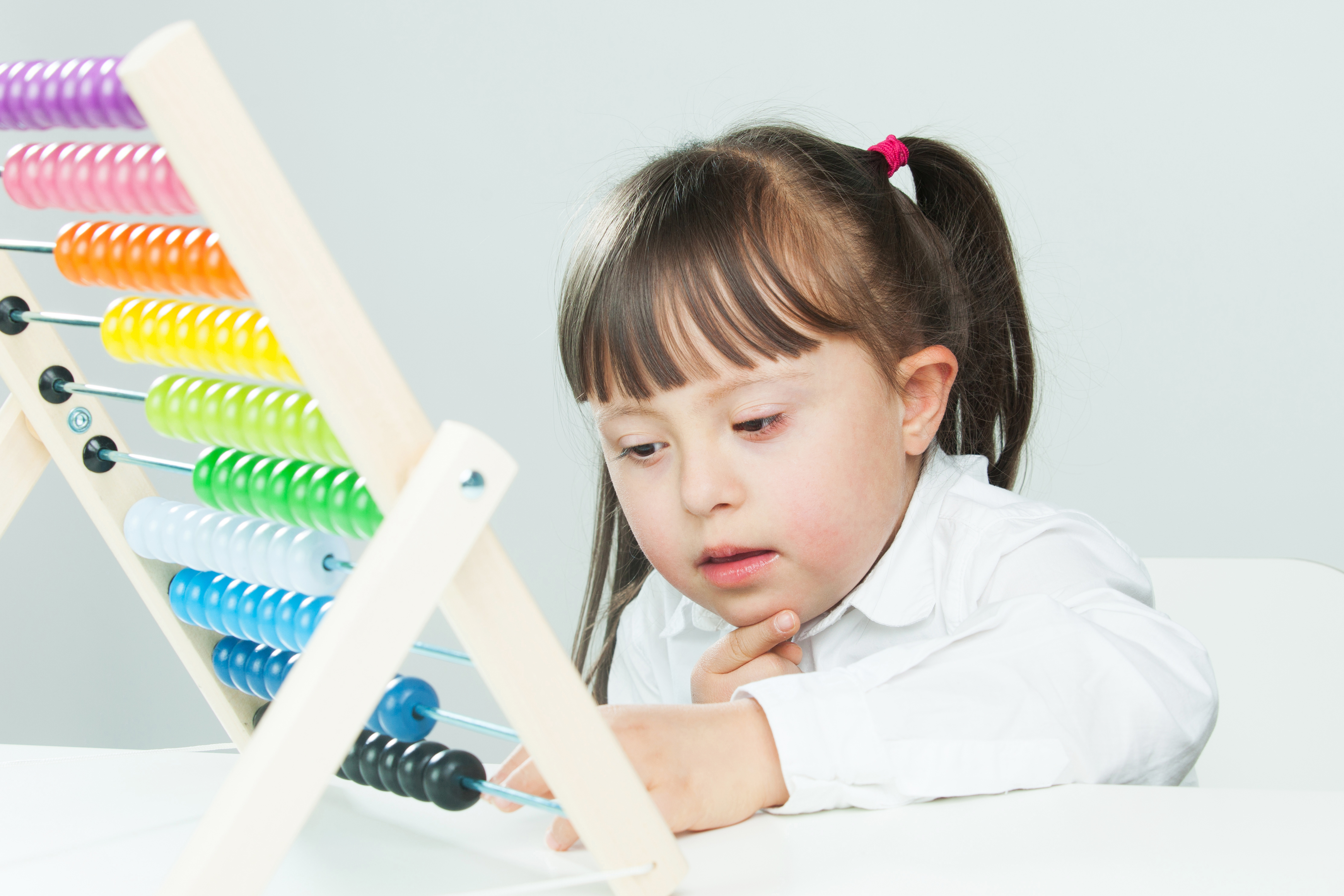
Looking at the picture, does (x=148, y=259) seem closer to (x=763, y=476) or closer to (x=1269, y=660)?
(x=763, y=476)

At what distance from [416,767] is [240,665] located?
219 mm

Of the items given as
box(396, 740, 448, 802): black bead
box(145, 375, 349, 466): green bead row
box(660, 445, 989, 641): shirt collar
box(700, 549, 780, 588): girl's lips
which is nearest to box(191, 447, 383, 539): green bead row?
box(145, 375, 349, 466): green bead row

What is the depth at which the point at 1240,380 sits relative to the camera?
7.16ft

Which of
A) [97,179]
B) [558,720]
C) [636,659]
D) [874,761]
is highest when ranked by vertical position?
[97,179]

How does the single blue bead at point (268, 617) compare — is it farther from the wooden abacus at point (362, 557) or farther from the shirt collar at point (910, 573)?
the shirt collar at point (910, 573)

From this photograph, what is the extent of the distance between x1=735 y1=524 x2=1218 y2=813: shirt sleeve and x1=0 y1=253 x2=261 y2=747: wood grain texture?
34 cm

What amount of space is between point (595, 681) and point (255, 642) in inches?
24.0

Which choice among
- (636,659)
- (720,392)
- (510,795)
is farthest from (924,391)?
(510,795)

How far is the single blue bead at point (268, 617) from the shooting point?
0.73 m

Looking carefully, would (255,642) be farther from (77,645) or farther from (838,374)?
(77,645)

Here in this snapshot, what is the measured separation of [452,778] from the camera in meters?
0.62

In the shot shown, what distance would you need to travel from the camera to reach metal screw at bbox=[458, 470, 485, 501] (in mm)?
491

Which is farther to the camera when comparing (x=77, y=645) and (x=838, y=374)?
(x=77, y=645)

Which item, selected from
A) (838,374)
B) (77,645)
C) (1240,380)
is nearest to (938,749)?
(838,374)
